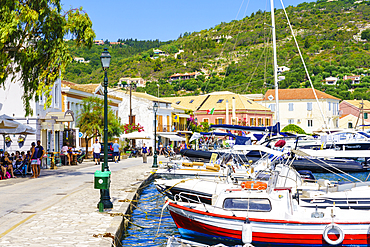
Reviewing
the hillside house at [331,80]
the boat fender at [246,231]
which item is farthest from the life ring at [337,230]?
the hillside house at [331,80]

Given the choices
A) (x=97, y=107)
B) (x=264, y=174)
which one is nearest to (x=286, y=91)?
(x=97, y=107)

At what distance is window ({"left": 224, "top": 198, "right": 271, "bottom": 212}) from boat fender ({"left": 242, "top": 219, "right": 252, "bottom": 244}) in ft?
1.40

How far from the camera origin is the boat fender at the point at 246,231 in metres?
10.7

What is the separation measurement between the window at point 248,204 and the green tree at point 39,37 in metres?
10.6

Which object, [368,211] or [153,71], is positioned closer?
[368,211]

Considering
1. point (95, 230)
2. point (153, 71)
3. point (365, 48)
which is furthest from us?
point (153, 71)

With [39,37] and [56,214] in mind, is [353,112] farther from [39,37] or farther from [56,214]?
[56,214]

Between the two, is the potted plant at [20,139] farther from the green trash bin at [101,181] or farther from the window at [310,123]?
the window at [310,123]

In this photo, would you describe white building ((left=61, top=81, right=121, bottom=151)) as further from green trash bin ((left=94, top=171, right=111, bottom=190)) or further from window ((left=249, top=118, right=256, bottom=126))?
window ((left=249, top=118, right=256, bottom=126))

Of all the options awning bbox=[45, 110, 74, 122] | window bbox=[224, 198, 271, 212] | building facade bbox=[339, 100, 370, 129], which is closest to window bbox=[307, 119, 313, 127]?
building facade bbox=[339, 100, 370, 129]

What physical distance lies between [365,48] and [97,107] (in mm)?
146047

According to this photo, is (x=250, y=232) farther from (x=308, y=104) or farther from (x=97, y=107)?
(x=308, y=104)

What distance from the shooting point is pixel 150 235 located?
507 inches

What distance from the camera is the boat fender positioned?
422 inches
